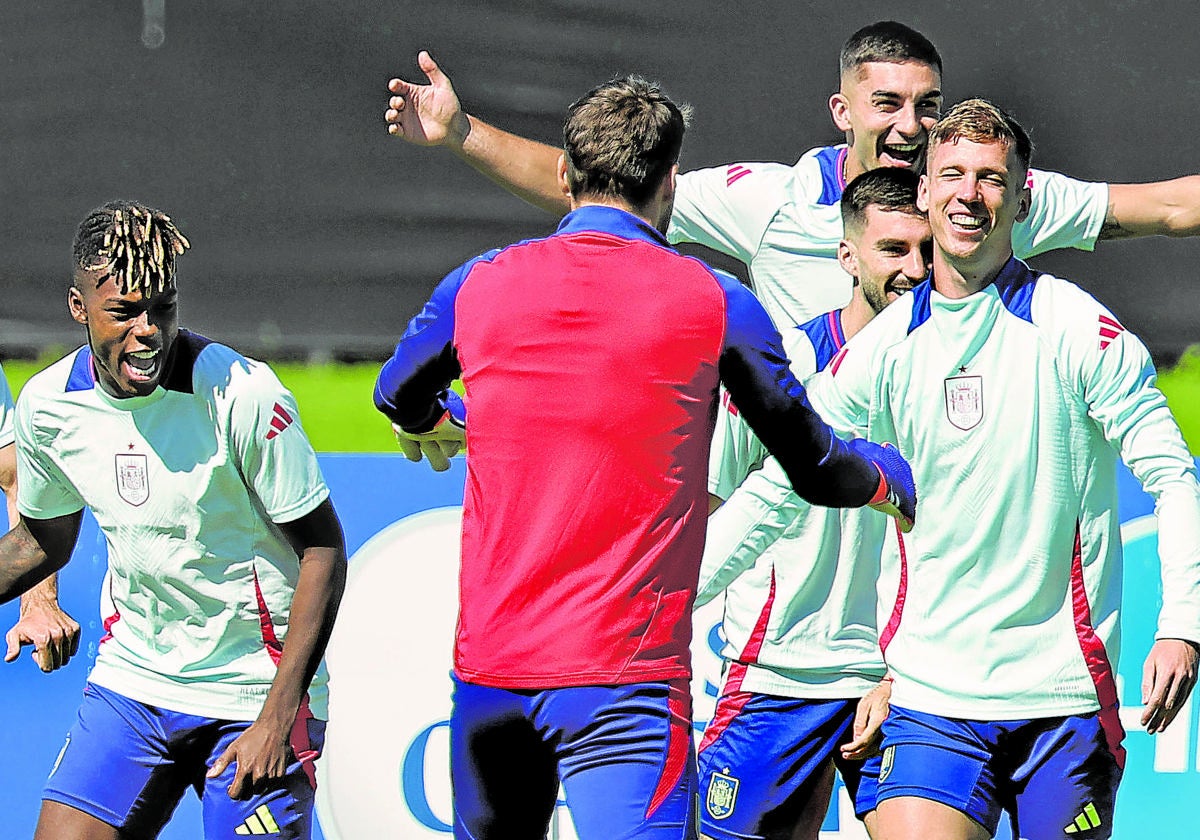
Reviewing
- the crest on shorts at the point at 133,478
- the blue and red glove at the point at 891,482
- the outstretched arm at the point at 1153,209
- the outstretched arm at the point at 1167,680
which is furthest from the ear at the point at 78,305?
the outstretched arm at the point at 1153,209

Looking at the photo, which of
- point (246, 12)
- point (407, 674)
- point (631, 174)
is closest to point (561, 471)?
point (631, 174)

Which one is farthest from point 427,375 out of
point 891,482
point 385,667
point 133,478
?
point 385,667

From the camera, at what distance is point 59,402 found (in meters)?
3.96

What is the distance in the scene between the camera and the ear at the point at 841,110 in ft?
15.6

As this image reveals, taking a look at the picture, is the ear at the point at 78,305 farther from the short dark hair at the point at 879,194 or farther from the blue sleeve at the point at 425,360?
the short dark hair at the point at 879,194

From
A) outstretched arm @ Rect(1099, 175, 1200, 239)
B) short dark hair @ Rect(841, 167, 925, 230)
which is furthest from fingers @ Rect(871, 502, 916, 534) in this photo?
outstretched arm @ Rect(1099, 175, 1200, 239)

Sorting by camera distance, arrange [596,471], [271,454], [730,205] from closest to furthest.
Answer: [596,471], [271,454], [730,205]

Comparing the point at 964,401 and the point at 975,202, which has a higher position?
the point at 975,202

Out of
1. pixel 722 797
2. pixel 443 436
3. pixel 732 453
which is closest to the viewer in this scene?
pixel 443 436

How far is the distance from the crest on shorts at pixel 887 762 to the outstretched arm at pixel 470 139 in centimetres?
191

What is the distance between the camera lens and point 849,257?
14.4 ft

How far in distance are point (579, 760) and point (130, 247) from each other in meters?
1.67

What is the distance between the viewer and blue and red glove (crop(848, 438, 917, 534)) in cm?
323

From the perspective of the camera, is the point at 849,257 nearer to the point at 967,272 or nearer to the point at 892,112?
the point at 892,112
